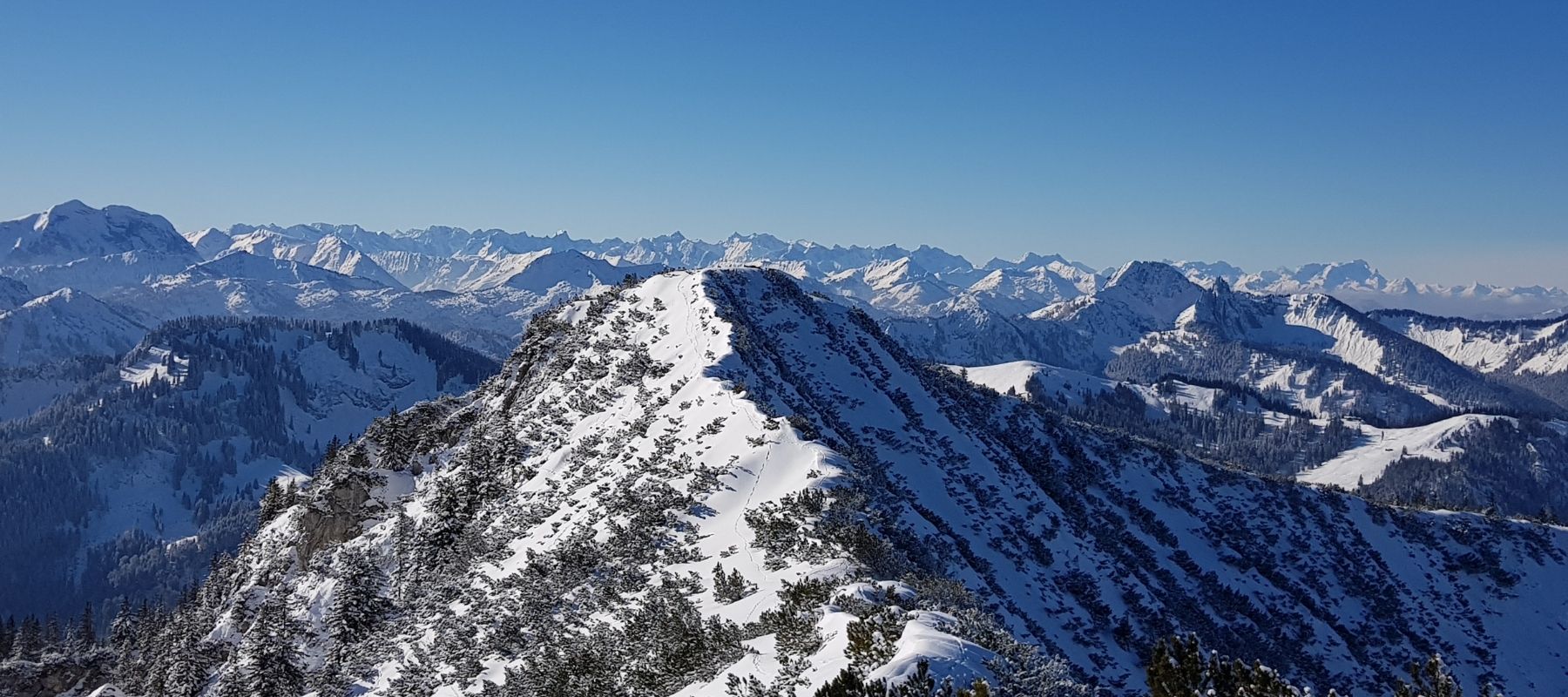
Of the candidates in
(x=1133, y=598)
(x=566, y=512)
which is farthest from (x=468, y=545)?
(x=1133, y=598)

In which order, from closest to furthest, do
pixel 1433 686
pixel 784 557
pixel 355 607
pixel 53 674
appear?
pixel 1433 686
pixel 784 557
pixel 355 607
pixel 53 674

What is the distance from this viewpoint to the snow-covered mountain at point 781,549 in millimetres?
33219

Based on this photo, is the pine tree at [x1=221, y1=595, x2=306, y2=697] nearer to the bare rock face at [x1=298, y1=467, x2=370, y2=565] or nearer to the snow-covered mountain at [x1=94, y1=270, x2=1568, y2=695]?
the snow-covered mountain at [x1=94, y1=270, x2=1568, y2=695]

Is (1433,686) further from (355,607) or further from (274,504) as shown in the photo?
(274,504)

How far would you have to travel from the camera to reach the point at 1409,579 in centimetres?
10119

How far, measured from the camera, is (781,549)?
37.2 m

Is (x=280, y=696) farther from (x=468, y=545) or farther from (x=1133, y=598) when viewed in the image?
(x=1133, y=598)

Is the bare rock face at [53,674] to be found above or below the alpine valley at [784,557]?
below

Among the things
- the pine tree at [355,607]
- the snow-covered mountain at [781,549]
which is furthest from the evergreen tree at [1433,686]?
the pine tree at [355,607]

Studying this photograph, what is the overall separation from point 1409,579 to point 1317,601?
20.8m

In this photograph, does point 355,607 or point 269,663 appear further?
point 355,607

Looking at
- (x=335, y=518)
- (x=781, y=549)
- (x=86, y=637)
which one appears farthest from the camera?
(x=86, y=637)

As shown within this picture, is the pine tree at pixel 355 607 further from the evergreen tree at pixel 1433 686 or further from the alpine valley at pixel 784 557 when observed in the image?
the evergreen tree at pixel 1433 686

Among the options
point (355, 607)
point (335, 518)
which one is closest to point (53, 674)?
point (335, 518)
